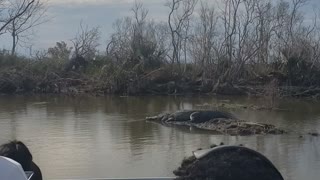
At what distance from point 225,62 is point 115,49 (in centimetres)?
902

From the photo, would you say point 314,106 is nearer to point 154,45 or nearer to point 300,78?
point 300,78

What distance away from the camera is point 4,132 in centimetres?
1712

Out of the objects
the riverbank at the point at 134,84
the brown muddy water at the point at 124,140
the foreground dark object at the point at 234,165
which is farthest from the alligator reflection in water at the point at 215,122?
the riverbank at the point at 134,84

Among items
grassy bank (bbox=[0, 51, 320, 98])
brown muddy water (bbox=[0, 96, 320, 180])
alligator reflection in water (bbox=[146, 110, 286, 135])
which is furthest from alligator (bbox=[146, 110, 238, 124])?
grassy bank (bbox=[0, 51, 320, 98])

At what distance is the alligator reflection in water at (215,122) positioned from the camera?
56.5 feet

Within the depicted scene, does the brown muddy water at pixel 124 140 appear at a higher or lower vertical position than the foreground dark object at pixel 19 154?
lower

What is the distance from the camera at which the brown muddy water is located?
1160cm

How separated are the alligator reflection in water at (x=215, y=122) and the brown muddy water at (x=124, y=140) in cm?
62

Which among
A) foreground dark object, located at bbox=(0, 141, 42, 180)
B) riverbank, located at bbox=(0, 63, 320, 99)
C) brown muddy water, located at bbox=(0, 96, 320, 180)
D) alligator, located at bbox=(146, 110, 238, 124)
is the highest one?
riverbank, located at bbox=(0, 63, 320, 99)

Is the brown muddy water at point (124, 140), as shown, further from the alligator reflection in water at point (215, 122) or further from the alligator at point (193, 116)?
the alligator at point (193, 116)

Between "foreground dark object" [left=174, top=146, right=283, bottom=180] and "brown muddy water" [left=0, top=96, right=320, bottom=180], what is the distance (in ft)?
12.9

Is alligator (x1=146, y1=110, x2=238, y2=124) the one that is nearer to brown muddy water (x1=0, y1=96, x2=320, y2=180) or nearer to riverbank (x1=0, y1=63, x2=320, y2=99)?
brown muddy water (x1=0, y1=96, x2=320, y2=180)

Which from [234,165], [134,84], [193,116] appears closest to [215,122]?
[193,116]

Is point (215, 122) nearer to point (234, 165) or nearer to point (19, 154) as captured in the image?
point (234, 165)
